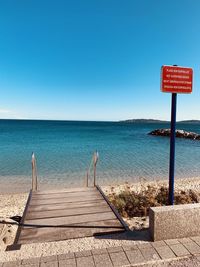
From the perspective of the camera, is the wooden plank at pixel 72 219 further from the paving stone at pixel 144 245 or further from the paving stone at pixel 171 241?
the paving stone at pixel 171 241

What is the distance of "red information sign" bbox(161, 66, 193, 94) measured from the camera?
3.60 meters

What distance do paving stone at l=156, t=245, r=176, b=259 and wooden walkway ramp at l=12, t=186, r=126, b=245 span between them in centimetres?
86

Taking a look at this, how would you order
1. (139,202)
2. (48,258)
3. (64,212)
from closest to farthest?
(48,258) < (64,212) < (139,202)

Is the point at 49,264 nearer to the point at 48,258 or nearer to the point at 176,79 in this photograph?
the point at 48,258

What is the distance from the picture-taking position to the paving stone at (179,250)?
3.06m

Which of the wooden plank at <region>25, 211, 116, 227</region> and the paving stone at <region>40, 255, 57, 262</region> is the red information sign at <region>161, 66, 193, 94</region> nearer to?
the wooden plank at <region>25, 211, 116, 227</region>

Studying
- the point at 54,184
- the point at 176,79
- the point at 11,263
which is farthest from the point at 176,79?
the point at 54,184

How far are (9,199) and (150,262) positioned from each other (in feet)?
24.2

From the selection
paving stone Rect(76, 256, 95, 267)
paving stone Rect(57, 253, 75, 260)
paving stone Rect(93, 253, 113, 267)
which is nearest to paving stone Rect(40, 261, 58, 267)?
paving stone Rect(57, 253, 75, 260)

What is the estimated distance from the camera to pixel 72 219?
4336mm

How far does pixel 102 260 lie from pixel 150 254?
0.65 meters

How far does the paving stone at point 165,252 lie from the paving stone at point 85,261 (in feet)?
2.98

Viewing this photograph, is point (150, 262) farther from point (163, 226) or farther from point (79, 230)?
point (79, 230)

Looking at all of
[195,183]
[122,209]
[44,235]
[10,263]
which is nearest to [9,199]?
[122,209]
